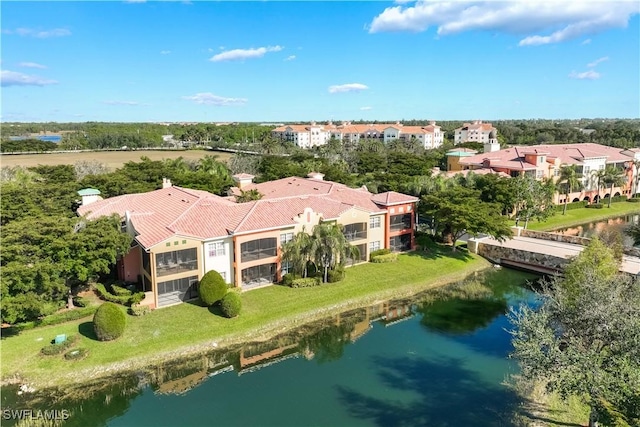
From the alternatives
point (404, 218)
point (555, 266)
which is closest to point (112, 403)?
point (404, 218)

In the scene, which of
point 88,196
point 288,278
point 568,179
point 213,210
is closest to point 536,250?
point 288,278

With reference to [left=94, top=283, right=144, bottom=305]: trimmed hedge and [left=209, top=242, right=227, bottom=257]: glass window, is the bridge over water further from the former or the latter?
[left=94, top=283, right=144, bottom=305]: trimmed hedge

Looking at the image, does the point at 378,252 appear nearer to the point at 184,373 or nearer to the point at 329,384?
the point at 329,384

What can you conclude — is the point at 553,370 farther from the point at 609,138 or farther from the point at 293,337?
the point at 609,138

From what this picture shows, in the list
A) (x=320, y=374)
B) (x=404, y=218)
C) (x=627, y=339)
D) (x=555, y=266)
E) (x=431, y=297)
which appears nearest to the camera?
(x=627, y=339)

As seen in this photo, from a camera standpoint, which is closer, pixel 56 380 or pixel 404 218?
pixel 56 380

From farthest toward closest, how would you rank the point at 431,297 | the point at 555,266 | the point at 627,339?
the point at 555,266, the point at 431,297, the point at 627,339

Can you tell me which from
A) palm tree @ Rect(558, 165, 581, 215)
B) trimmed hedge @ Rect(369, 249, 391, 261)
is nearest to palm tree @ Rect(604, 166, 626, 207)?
palm tree @ Rect(558, 165, 581, 215)
